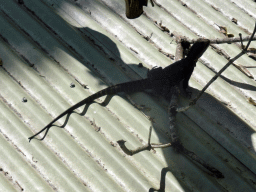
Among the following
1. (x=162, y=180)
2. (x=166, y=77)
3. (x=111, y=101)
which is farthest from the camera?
(x=166, y=77)

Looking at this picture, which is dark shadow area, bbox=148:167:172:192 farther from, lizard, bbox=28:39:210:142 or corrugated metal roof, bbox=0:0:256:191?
lizard, bbox=28:39:210:142

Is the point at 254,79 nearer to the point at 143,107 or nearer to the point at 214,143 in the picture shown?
the point at 214,143

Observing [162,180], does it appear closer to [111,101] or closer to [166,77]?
[111,101]

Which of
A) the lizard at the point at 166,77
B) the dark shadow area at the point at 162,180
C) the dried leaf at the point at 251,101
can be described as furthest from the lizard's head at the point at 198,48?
the dark shadow area at the point at 162,180

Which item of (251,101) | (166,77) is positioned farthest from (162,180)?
(251,101)

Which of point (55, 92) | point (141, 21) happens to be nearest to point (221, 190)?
point (55, 92)

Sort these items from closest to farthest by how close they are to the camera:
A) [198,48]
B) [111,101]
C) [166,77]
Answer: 1. [111,101]
2. [198,48]
3. [166,77]
